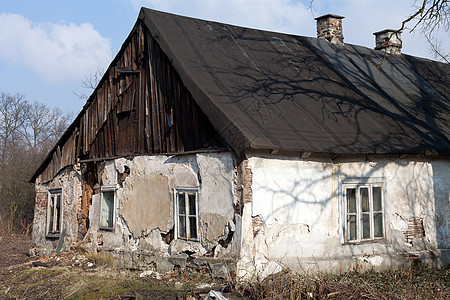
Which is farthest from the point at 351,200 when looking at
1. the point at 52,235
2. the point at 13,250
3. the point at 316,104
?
the point at 13,250

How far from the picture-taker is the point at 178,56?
396 inches

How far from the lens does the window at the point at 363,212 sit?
375 inches

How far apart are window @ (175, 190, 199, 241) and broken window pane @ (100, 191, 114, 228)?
2.65m

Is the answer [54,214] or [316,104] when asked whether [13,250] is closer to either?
[54,214]

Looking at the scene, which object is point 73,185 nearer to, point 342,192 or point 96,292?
point 96,292

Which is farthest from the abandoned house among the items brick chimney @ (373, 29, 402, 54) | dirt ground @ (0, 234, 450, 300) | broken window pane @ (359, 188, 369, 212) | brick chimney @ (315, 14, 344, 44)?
brick chimney @ (373, 29, 402, 54)

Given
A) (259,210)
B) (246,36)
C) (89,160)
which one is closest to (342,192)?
(259,210)

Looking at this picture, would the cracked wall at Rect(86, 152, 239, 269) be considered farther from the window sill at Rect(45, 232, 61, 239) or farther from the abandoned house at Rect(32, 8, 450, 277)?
the window sill at Rect(45, 232, 61, 239)

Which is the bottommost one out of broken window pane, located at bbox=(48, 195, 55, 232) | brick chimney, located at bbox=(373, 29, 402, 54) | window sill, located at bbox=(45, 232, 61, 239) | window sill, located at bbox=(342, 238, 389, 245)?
window sill, located at bbox=(45, 232, 61, 239)

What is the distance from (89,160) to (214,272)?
5234 millimetres

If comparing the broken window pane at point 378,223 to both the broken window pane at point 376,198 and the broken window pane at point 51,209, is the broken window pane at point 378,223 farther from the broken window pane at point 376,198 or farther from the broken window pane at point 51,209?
the broken window pane at point 51,209

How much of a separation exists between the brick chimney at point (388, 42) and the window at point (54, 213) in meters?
10.4

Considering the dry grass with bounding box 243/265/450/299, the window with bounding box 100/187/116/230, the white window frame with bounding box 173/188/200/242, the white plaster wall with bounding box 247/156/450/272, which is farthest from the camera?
the window with bounding box 100/187/116/230

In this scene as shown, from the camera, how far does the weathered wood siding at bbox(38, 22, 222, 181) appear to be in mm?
9828
